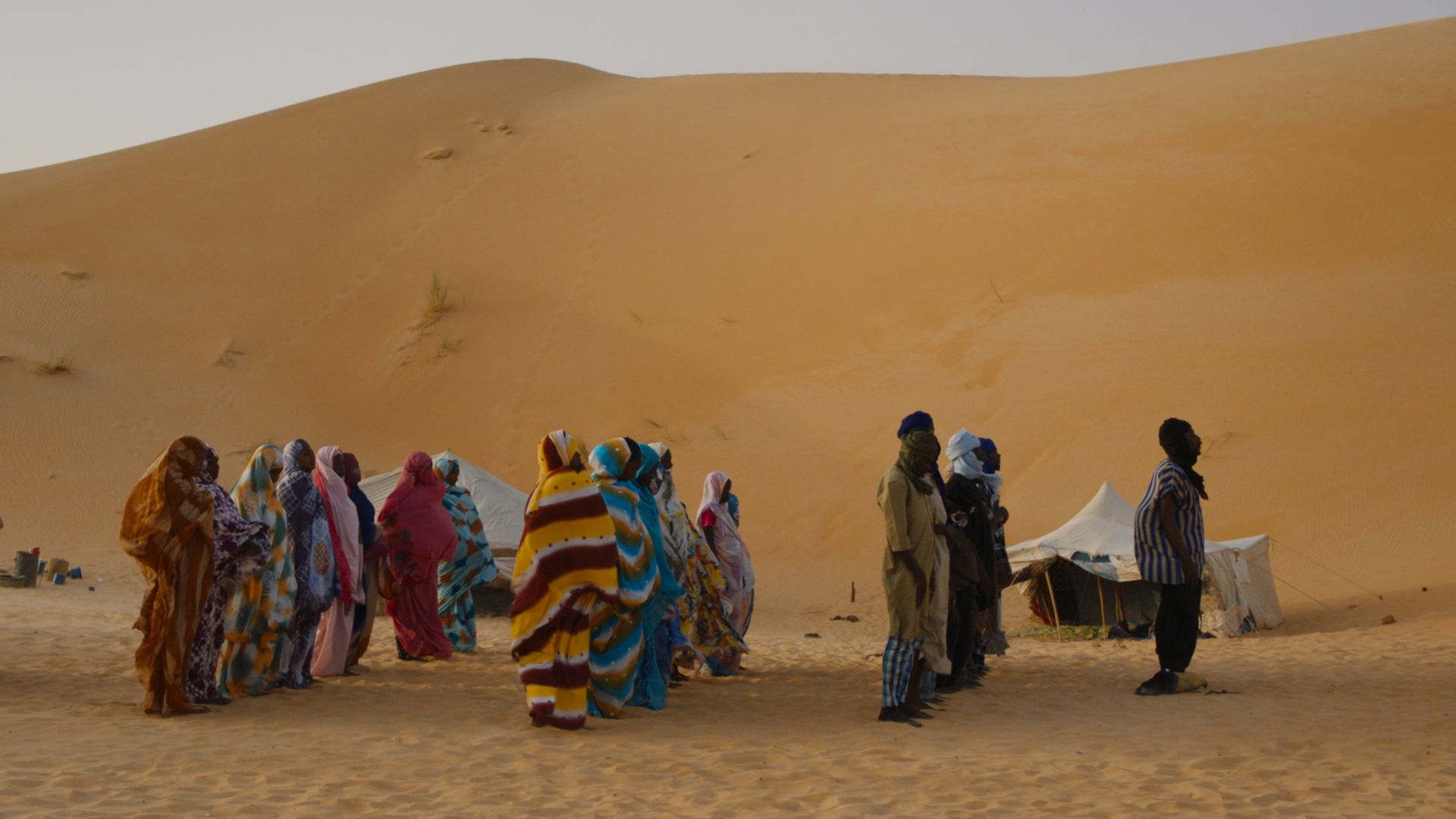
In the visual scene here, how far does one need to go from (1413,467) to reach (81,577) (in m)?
17.1

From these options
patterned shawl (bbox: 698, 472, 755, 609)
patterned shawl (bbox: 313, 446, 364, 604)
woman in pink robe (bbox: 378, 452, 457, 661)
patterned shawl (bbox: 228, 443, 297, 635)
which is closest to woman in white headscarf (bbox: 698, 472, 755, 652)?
patterned shawl (bbox: 698, 472, 755, 609)

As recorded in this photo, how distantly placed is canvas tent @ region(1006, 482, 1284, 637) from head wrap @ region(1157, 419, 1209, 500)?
17.6ft

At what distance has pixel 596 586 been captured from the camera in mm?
7707

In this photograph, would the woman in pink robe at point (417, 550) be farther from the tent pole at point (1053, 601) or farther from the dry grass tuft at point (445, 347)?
the dry grass tuft at point (445, 347)

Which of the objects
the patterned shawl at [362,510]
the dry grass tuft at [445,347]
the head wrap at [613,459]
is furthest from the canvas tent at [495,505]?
the dry grass tuft at [445,347]

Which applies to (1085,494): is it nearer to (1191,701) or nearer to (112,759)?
(1191,701)

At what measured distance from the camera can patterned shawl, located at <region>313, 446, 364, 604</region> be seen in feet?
30.6

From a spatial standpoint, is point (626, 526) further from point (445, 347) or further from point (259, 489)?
point (445, 347)

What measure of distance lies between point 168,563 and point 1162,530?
6.00 meters

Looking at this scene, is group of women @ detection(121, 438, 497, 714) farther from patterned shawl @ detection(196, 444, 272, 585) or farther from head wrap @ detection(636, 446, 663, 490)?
head wrap @ detection(636, 446, 663, 490)

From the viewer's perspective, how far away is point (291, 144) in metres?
34.2

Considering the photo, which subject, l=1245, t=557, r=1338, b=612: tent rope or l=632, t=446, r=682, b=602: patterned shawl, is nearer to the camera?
l=632, t=446, r=682, b=602: patterned shawl

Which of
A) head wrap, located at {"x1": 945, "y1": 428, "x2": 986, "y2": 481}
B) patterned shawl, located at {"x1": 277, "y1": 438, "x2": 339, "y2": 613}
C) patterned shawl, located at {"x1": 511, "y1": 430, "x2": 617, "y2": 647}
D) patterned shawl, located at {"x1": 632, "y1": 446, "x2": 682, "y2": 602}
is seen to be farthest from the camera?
head wrap, located at {"x1": 945, "y1": 428, "x2": 986, "y2": 481}

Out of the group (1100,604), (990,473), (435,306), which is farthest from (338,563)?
(435,306)
